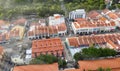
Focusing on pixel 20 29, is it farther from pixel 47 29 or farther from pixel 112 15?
pixel 112 15

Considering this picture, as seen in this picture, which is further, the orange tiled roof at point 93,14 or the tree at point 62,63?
the orange tiled roof at point 93,14

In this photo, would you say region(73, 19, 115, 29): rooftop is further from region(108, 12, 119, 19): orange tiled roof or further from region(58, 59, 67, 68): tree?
region(58, 59, 67, 68): tree

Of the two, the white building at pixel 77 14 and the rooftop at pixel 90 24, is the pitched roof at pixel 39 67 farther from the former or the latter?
the white building at pixel 77 14

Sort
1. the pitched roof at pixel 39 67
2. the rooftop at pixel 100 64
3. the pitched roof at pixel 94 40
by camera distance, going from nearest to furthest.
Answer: the rooftop at pixel 100 64 → the pitched roof at pixel 39 67 → the pitched roof at pixel 94 40

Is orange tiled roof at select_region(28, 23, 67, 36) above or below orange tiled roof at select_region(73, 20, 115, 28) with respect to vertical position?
below

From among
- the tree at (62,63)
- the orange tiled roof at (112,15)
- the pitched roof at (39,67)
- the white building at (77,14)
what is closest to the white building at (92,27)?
the orange tiled roof at (112,15)

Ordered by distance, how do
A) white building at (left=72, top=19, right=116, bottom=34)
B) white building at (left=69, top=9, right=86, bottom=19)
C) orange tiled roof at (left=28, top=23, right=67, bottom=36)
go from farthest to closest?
white building at (left=69, top=9, right=86, bottom=19), white building at (left=72, top=19, right=116, bottom=34), orange tiled roof at (left=28, top=23, right=67, bottom=36)

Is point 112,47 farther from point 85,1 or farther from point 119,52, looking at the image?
point 85,1


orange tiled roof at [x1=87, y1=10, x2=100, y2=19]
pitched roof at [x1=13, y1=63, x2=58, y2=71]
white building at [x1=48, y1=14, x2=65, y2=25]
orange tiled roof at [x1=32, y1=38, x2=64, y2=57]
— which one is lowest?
pitched roof at [x1=13, y1=63, x2=58, y2=71]

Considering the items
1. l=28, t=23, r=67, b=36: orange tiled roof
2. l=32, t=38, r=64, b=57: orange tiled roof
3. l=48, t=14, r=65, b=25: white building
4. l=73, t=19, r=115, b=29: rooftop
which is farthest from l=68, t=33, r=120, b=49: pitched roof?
l=48, t=14, r=65, b=25: white building

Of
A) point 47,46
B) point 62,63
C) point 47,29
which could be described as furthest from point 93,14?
point 62,63

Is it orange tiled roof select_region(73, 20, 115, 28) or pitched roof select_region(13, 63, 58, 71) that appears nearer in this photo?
pitched roof select_region(13, 63, 58, 71)

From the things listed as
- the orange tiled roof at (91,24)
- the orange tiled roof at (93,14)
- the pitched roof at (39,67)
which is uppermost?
the orange tiled roof at (93,14)
